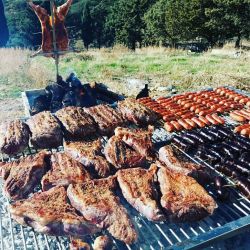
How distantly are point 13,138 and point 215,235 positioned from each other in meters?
3.43

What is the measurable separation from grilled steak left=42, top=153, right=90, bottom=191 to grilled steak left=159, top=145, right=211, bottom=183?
118cm

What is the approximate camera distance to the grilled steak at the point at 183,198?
387cm

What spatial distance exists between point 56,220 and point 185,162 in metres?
2.08

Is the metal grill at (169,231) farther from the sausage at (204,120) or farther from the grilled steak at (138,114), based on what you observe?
the sausage at (204,120)

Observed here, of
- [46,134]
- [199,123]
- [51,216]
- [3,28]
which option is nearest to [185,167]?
[51,216]

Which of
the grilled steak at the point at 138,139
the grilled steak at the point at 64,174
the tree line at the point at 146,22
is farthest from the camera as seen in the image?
the tree line at the point at 146,22

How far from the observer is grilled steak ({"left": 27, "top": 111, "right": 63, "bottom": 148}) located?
546cm

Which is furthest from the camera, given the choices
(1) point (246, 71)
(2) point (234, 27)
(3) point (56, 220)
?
(2) point (234, 27)

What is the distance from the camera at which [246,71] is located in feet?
48.4

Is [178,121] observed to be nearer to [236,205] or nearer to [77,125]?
[77,125]

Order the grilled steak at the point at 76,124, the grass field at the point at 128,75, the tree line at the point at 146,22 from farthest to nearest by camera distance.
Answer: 1. the tree line at the point at 146,22
2. the grass field at the point at 128,75
3. the grilled steak at the point at 76,124

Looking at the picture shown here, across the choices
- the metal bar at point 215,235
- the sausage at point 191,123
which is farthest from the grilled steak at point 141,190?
the sausage at point 191,123

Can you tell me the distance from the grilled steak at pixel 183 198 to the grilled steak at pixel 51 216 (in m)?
0.93

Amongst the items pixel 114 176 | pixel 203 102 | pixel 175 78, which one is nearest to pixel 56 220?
pixel 114 176
